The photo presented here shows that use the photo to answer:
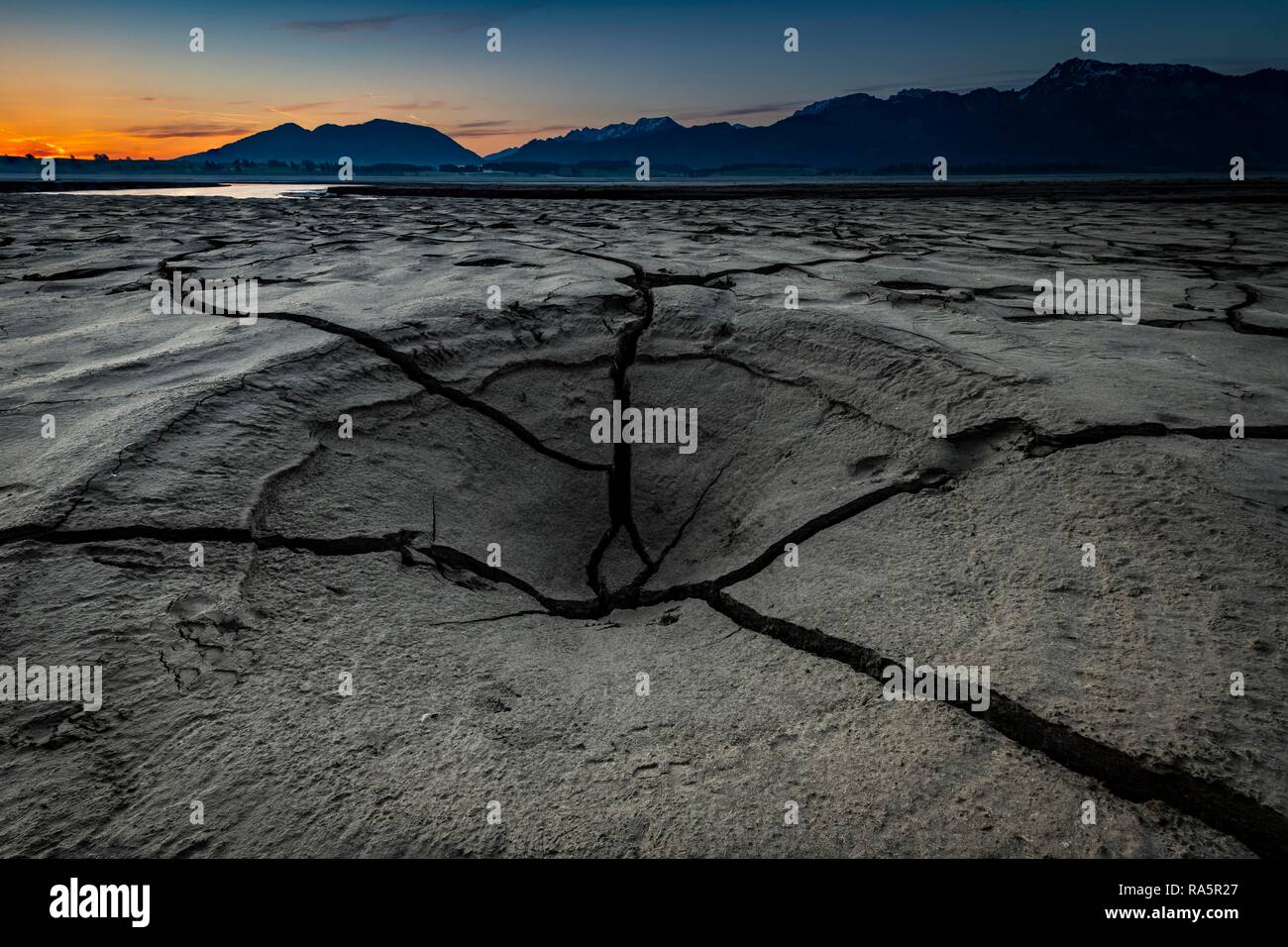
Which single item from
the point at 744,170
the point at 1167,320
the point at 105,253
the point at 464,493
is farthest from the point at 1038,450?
the point at 744,170

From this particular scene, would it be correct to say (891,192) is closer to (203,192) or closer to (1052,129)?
(203,192)

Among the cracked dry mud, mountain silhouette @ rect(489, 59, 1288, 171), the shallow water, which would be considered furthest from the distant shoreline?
mountain silhouette @ rect(489, 59, 1288, 171)

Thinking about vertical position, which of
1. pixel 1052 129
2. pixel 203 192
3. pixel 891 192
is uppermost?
pixel 1052 129

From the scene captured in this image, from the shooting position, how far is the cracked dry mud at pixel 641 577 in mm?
800

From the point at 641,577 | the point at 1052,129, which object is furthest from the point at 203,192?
the point at 1052,129

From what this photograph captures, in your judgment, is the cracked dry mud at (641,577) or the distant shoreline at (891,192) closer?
Answer: the cracked dry mud at (641,577)

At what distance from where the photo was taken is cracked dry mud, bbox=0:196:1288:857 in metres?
0.80

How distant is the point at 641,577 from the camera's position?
5.31 ft

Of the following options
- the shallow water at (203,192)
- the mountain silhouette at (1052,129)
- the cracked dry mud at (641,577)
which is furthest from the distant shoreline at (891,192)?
the mountain silhouette at (1052,129)

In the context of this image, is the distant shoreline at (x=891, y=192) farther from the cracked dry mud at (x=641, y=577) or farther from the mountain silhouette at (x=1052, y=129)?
the mountain silhouette at (x=1052, y=129)
